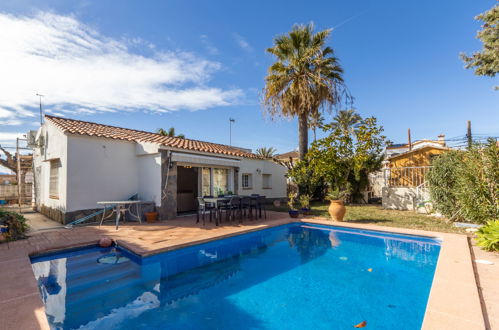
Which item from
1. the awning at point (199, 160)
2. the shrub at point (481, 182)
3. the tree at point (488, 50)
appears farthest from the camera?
the tree at point (488, 50)

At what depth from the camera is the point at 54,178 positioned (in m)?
14.0

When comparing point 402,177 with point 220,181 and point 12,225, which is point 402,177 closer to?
point 220,181

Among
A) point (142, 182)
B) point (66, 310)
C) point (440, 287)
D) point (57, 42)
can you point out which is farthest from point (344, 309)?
point (57, 42)

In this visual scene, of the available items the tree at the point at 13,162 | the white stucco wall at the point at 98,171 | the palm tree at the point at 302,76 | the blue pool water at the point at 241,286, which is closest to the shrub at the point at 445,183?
the blue pool water at the point at 241,286

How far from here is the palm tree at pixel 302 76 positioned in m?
18.6

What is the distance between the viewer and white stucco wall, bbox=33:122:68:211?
1228 centimetres

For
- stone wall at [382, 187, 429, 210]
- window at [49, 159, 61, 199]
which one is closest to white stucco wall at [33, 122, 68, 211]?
window at [49, 159, 61, 199]

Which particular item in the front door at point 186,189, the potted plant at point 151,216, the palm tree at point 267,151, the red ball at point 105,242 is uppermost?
the palm tree at point 267,151

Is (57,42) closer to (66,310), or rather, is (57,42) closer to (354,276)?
(66,310)

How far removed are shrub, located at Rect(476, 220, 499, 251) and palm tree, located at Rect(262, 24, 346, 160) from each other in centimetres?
1323

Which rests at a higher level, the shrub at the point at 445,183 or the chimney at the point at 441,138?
the chimney at the point at 441,138

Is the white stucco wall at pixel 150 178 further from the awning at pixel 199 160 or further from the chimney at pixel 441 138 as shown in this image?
the chimney at pixel 441 138

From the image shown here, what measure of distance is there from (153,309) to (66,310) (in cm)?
176

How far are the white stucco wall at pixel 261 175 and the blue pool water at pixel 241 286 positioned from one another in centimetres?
1075
